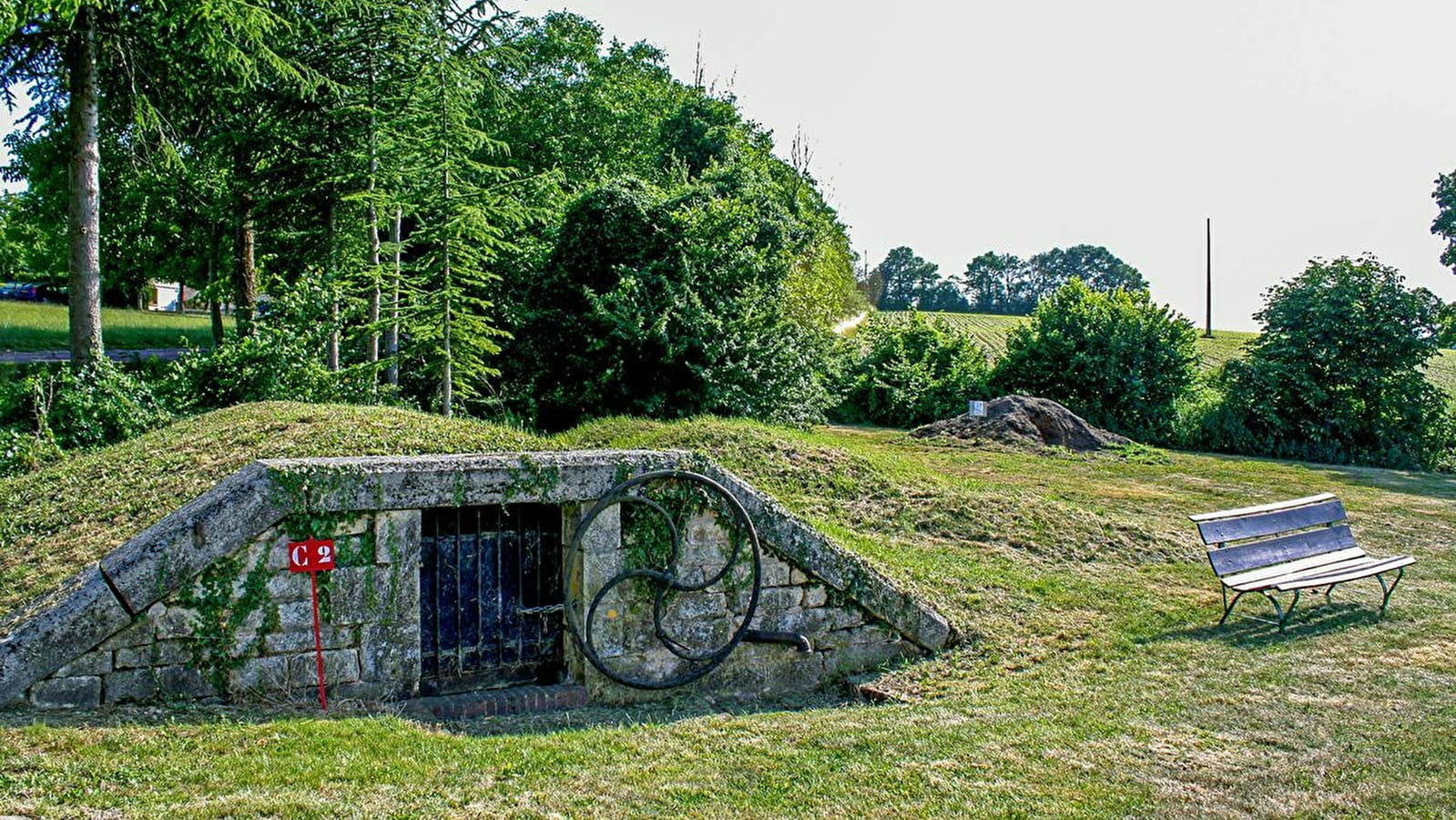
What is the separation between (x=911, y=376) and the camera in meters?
25.1

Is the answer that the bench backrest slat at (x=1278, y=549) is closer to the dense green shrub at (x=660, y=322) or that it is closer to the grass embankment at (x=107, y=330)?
the dense green shrub at (x=660, y=322)

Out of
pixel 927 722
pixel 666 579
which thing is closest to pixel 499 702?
pixel 666 579

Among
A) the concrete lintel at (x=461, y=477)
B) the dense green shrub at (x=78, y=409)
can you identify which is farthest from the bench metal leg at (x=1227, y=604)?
the dense green shrub at (x=78, y=409)

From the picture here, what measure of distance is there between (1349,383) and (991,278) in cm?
7377

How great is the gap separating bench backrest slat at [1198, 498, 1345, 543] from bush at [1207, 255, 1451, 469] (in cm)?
1436

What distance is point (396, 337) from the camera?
1504cm

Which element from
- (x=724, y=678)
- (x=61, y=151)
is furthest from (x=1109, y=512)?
(x=61, y=151)

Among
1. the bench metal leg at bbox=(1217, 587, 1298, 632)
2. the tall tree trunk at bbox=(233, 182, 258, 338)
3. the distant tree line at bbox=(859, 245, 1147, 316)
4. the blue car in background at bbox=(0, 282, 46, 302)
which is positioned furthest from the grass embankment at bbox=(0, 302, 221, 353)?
the distant tree line at bbox=(859, 245, 1147, 316)

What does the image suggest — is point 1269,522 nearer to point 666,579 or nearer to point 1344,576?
point 1344,576

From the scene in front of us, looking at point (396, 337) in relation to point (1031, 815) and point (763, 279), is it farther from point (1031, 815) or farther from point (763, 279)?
point (1031, 815)

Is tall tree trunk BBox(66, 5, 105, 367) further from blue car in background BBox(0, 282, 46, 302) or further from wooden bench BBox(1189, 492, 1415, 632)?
blue car in background BBox(0, 282, 46, 302)

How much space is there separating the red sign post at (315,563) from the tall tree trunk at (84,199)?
9374mm

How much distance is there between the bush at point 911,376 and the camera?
24703mm

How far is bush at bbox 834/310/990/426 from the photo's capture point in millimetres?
24703
